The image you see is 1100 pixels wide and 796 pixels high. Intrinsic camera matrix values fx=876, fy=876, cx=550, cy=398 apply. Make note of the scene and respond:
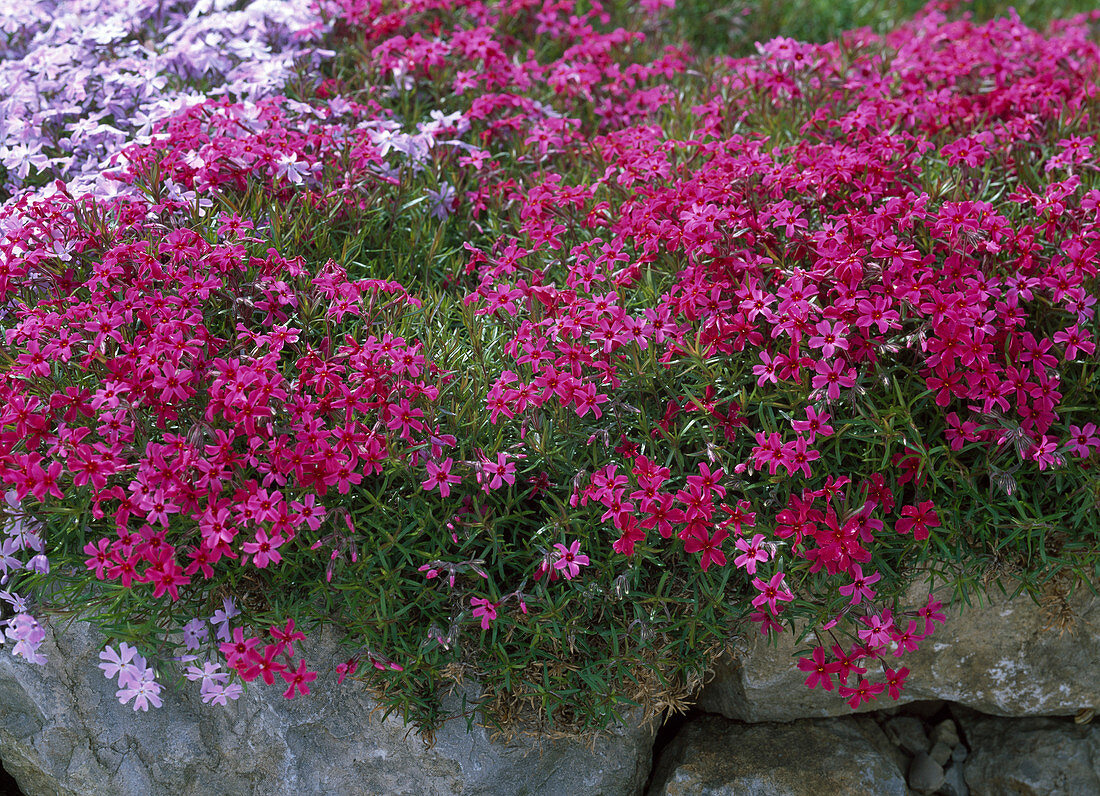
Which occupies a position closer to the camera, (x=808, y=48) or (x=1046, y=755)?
(x=1046, y=755)

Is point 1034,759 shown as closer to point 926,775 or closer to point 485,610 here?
point 926,775

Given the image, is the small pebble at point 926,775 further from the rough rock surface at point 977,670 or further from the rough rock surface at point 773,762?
the rough rock surface at point 977,670

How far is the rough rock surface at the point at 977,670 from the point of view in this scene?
2605 mm

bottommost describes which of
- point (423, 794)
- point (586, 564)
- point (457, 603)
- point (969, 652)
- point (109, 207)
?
point (423, 794)

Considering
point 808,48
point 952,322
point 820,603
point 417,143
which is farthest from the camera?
point 808,48

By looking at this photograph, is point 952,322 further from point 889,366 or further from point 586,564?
point 586,564

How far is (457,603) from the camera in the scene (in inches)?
91.0

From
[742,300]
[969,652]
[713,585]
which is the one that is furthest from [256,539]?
[969,652]

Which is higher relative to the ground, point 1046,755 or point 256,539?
point 256,539

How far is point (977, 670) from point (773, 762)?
2.28ft

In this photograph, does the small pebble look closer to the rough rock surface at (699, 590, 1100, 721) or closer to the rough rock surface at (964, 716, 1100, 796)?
the rough rock surface at (964, 716, 1100, 796)

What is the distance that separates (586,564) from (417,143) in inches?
69.3

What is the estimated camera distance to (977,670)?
8.84ft

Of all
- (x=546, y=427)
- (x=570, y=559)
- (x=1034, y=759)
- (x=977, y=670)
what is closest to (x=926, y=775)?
(x=1034, y=759)
